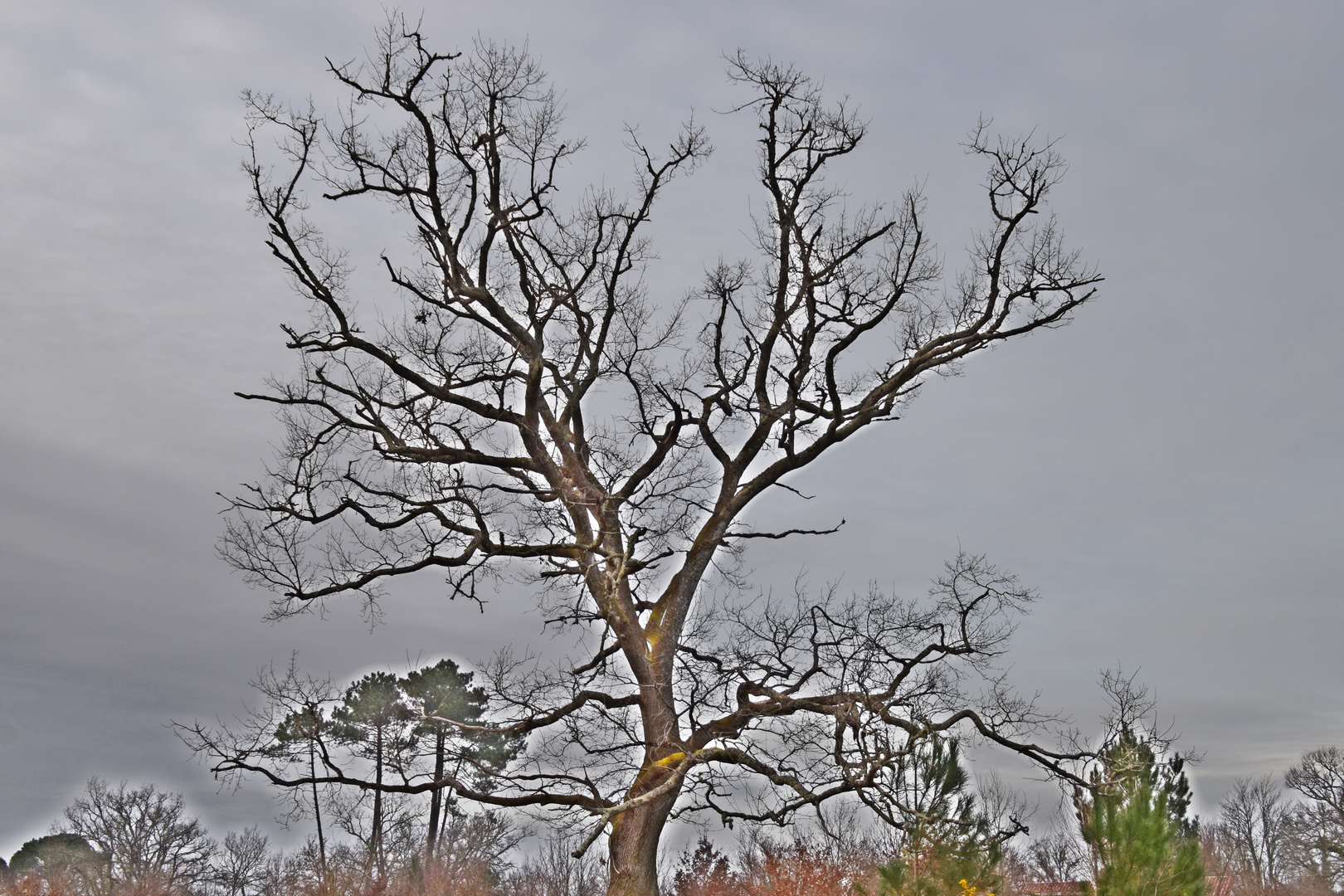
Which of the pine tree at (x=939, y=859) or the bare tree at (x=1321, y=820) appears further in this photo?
the bare tree at (x=1321, y=820)

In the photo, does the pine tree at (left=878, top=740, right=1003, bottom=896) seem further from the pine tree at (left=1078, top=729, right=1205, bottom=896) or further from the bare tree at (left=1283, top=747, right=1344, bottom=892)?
the bare tree at (left=1283, top=747, right=1344, bottom=892)

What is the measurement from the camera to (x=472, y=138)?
47.1 ft

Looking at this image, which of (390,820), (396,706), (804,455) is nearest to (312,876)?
(390,820)

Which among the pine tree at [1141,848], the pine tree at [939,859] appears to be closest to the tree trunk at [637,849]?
the pine tree at [939,859]

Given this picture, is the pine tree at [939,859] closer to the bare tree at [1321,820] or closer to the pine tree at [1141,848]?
the pine tree at [1141,848]

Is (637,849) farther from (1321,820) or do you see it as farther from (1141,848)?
(1321,820)

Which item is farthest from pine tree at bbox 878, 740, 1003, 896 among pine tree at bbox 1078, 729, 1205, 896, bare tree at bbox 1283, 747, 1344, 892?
bare tree at bbox 1283, 747, 1344, 892

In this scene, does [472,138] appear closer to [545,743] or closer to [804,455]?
[804,455]

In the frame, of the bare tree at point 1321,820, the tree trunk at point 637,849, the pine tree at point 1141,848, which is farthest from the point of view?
the bare tree at point 1321,820

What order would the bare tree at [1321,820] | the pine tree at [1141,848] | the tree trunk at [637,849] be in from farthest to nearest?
1. the bare tree at [1321,820]
2. the tree trunk at [637,849]
3. the pine tree at [1141,848]

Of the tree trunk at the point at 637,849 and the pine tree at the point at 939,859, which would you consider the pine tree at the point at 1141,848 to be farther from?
the tree trunk at the point at 637,849

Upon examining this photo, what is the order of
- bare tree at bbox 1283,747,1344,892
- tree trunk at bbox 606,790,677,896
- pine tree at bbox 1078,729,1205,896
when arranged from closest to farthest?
pine tree at bbox 1078,729,1205,896 < tree trunk at bbox 606,790,677,896 < bare tree at bbox 1283,747,1344,892

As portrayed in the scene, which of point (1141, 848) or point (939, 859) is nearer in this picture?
point (1141, 848)

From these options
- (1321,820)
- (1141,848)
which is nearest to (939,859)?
(1141,848)
